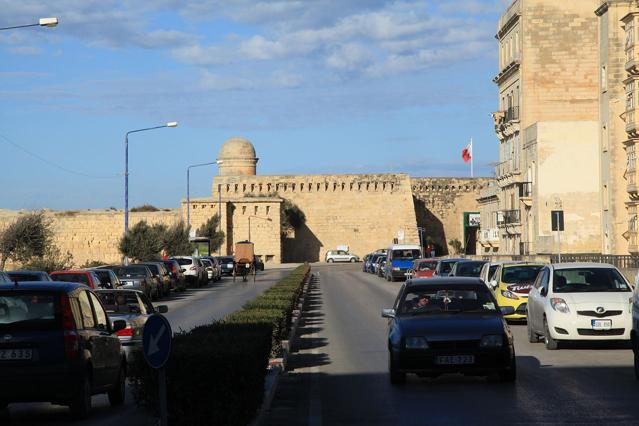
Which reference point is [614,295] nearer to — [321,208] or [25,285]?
[25,285]

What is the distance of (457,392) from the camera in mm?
13727

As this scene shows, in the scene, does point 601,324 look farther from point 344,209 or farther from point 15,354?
point 344,209

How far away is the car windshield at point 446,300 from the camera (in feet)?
49.6

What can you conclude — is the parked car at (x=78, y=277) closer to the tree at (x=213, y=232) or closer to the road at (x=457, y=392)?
the road at (x=457, y=392)

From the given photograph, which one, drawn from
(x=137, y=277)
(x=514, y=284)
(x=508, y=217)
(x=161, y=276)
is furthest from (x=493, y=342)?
(x=508, y=217)

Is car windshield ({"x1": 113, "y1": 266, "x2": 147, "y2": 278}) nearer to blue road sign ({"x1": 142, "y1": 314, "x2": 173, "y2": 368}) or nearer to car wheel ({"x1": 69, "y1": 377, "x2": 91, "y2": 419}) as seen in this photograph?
car wheel ({"x1": 69, "y1": 377, "x2": 91, "y2": 419})

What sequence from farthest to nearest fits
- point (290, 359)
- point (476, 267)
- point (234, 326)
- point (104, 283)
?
point (476, 267) < point (104, 283) < point (290, 359) < point (234, 326)

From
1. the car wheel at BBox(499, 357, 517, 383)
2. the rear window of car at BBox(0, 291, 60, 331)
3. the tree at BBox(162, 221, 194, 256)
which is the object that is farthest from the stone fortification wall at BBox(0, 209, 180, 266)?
the rear window of car at BBox(0, 291, 60, 331)

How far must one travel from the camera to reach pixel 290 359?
1836 cm

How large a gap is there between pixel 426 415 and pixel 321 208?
103582 millimetres

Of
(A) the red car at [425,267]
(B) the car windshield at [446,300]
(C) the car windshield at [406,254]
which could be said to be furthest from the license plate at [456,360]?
(C) the car windshield at [406,254]

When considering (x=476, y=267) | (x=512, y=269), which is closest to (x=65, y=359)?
(x=512, y=269)

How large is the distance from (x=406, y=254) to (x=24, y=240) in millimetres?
20228

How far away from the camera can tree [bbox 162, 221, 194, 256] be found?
73.7 metres
